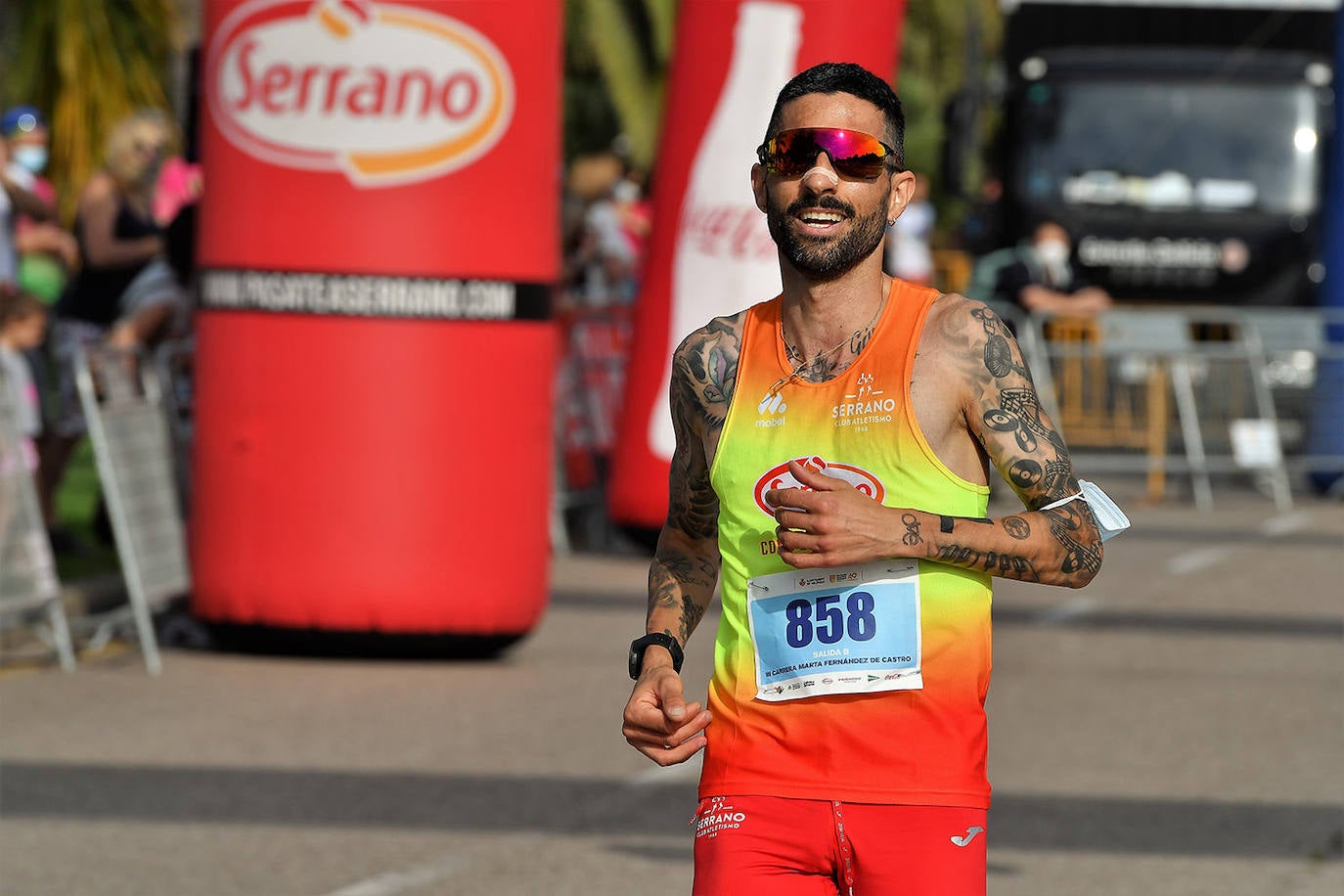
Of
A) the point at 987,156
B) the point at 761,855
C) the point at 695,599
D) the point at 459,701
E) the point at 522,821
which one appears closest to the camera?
the point at 761,855

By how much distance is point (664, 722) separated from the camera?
364cm

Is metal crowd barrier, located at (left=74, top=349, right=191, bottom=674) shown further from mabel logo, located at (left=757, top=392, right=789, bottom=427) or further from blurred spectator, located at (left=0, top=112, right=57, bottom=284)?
mabel logo, located at (left=757, top=392, right=789, bottom=427)

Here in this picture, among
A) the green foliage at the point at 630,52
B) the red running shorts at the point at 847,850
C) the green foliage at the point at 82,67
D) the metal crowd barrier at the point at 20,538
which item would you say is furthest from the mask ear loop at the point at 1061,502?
the green foliage at the point at 630,52

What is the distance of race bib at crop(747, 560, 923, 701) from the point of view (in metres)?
3.68

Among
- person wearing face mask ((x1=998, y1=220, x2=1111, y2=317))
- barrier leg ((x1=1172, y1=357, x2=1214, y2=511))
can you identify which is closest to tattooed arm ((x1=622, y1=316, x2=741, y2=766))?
person wearing face mask ((x1=998, y1=220, x2=1111, y2=317))

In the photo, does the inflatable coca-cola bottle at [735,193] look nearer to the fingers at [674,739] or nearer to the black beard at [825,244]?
the black beard at [825,244]

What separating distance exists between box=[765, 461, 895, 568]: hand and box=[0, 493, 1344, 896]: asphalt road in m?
3.05

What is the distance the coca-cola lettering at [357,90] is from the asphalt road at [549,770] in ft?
7.29

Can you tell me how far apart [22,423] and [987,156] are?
16493 mm

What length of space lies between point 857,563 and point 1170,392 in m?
14.7

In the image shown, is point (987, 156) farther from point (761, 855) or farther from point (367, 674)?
point (761, 855)

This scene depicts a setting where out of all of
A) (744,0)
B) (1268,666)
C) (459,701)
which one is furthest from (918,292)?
(744,0)

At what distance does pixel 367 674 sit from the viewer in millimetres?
9789

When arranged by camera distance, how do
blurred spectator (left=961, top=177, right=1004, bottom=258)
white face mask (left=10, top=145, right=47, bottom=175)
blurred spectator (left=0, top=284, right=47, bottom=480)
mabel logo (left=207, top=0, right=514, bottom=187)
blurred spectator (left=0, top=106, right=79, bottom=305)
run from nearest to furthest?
mabel logo (left=207, top=0, right=514, bottom=187) < blurred spectator (left=0, top=284, right=47, bottom=480) < blurred spectator (left=0, top=106, right=79, bottom=305) < white face mask (left=10, top=145, right=47, bottom=175) < blurred spectator (left=961, top=177, right=1004, bottom=258)
